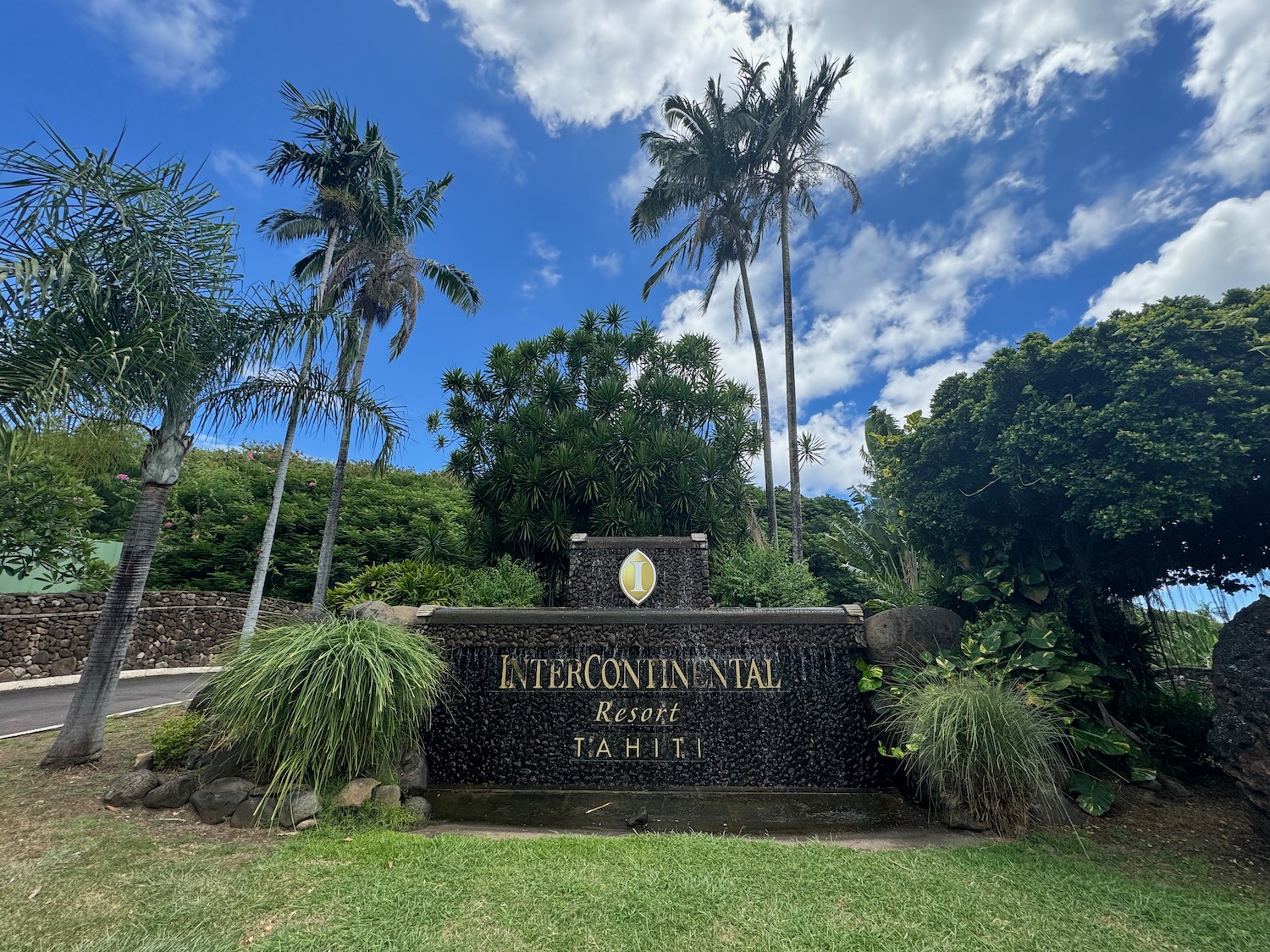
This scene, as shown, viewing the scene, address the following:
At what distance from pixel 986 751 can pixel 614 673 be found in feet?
10.9

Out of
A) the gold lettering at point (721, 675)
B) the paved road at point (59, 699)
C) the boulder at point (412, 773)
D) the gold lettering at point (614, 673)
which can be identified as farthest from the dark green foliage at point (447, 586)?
the gold lettering at point (721, 675)

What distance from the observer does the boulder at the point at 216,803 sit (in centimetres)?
409

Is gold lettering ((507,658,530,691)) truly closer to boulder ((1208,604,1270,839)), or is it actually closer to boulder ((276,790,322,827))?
boulder ((276,790,322,827))

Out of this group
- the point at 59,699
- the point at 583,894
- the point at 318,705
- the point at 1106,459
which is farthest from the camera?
the point at 59,699

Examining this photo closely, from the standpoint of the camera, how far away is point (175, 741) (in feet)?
16.2

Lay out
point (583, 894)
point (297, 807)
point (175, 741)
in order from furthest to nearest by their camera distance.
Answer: point (175, 741) < point (297, 807) < point (583, 894)

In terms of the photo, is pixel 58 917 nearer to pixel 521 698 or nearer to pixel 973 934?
pixel 521 698

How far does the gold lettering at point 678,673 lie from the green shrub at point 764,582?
294 centimetres

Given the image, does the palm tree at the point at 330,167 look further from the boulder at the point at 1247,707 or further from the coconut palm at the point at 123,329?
the boulder at the point at 1247,707

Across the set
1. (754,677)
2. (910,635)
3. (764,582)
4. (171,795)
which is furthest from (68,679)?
(910,635)

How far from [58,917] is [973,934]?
4402 millimetres

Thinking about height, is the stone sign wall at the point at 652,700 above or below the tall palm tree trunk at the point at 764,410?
below

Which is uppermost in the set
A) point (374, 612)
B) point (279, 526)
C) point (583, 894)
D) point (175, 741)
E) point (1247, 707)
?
point (279, 526)

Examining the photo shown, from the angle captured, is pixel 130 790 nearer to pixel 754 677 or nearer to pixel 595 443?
pixel 754 677
